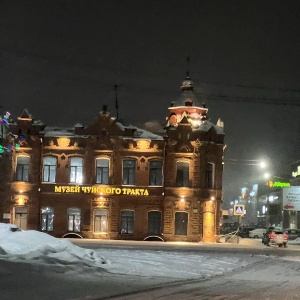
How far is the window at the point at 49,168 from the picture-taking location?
56562 millimetres

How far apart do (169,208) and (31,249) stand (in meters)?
32.3

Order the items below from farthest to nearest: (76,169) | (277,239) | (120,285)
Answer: (76,169) < (277,239) < (120,285)

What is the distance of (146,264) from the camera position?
2716 cm

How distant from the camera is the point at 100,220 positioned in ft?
184

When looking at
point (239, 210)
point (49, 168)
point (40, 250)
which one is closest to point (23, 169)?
point (49, 168)

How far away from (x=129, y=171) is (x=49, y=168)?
774 cm

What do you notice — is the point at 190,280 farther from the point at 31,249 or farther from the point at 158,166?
the point at 158,166

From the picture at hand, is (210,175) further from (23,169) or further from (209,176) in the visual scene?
(23,169)

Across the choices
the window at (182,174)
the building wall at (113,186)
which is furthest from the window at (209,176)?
the window at (182,174)

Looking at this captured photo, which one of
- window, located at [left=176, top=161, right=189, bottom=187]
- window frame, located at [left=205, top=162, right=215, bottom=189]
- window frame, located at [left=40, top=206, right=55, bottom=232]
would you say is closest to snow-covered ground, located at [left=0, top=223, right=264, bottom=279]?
window, located at [left=176, top=161, right=189, bottom=187]

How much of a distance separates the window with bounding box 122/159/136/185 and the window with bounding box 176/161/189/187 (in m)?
4.34

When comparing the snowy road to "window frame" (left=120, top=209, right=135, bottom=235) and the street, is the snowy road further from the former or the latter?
"window frame" (left=120, top=209, right=135, bottom=235)

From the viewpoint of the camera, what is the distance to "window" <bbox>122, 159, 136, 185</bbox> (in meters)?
56.5

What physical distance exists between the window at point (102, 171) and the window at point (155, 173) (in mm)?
4246
